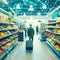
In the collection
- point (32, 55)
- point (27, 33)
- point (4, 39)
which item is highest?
point (4, 39)

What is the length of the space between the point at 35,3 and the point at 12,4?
127 inches

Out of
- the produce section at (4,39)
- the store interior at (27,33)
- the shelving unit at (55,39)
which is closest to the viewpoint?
the produce section at (4,39)

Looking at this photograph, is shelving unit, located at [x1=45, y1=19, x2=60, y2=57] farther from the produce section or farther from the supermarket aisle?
the produce section

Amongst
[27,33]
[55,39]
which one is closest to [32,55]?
[55,39]

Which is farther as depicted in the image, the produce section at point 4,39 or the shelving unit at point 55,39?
the shelving unit at point 55,39

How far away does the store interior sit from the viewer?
9.86m

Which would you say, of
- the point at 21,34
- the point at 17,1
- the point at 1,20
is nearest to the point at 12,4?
the point at 17,1

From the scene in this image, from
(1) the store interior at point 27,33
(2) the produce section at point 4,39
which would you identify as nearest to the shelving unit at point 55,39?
(1) the store interior at point 27,33

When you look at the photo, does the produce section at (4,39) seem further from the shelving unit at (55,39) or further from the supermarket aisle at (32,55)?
the shelving unit at (55,39)

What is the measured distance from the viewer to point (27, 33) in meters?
17.4

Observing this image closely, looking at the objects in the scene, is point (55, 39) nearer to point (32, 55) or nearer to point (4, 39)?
point (32, 55)

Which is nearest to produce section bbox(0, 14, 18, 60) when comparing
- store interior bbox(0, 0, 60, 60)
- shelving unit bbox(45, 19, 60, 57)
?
store interior bbox(0, 0, 60, 60)

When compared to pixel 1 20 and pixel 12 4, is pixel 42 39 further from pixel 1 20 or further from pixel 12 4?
pixel 1 20

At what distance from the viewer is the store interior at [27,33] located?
9859 millimetres
